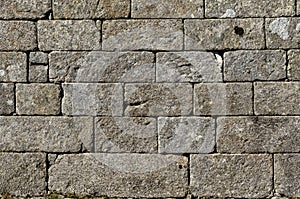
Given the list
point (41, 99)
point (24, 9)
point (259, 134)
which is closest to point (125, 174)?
point (41, 99)

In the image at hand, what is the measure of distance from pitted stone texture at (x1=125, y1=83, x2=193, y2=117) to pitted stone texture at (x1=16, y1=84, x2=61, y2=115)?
0.72 meters

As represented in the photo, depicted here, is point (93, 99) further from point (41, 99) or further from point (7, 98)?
point (7, 98)

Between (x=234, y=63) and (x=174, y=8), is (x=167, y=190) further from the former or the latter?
(x=174, y=8)

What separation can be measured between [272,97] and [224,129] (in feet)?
1.85

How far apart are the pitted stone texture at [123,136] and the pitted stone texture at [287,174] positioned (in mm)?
1230

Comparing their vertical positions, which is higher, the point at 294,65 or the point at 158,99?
the point at 294,65

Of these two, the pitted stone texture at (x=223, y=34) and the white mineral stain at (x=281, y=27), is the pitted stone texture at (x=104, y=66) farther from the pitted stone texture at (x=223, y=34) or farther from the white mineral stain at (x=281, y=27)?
the white mineral stain at (x=281, y=27)

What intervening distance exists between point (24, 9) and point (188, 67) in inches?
69.0

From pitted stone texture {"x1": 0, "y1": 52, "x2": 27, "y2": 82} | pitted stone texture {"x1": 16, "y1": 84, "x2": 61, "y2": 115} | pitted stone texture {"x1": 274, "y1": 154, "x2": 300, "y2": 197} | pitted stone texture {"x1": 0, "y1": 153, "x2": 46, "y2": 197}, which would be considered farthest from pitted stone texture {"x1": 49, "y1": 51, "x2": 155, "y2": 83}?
pitted stone texture {"x1": 274, "y1": 154, "x2": 300, "y2": 197}

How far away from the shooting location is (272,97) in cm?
542

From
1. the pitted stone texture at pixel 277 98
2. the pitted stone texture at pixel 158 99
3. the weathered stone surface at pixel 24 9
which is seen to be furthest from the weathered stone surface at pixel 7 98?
the pitted stone texture at pixel 277 98

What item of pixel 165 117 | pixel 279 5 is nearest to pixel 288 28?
pixel 279 5

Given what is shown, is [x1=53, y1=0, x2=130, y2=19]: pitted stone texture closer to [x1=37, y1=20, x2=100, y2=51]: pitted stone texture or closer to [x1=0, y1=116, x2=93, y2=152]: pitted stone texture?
[x1=37, y1=20, x2=100, y2=51]: pitted stone texture

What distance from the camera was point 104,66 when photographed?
5.54 meters
